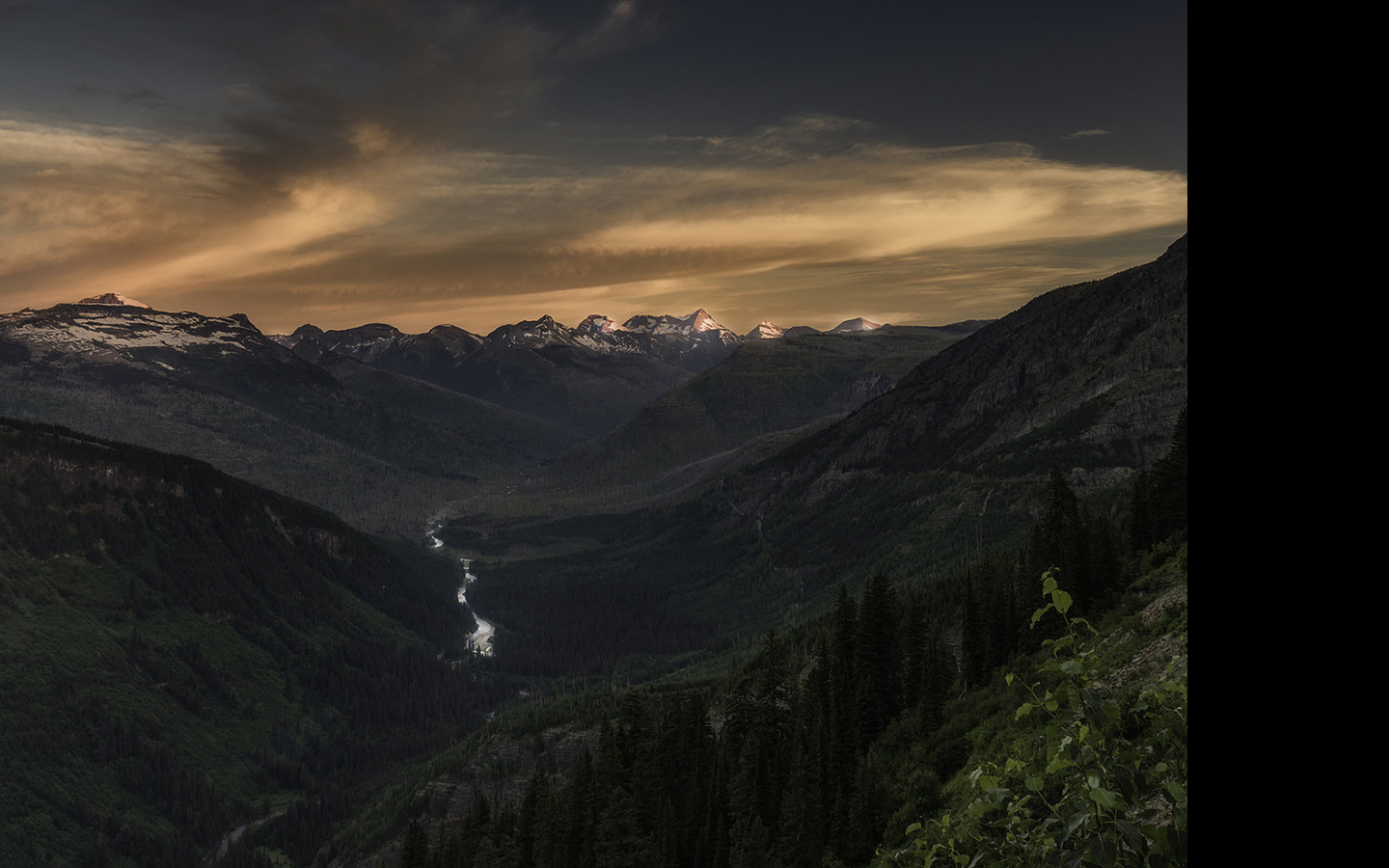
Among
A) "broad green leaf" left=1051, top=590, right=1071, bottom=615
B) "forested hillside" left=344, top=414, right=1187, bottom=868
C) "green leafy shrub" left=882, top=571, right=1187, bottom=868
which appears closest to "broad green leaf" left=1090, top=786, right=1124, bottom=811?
"green leafy shrub" left=882, top=571, right=1187, bottom=868

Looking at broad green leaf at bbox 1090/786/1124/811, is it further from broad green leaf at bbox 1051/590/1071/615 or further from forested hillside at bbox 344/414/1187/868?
forested hillside at bbox 344/414/1187/868

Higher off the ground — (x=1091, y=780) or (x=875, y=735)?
(x=1091, y=780)

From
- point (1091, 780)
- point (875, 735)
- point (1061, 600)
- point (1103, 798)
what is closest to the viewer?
point (1103, 798)

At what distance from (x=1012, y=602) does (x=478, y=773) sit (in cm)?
13478

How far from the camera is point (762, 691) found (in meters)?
74.8

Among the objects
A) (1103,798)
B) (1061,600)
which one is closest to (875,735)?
(1061,600)

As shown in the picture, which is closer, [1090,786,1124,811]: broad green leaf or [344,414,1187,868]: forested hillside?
[1090,786,1124,811]: broad green leaf

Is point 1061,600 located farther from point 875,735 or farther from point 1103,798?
point 875,735

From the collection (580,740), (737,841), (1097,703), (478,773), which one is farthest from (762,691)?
(478,773)

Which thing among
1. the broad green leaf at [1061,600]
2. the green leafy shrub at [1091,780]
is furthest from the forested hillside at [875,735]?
the broad green leaf at [1061,600]

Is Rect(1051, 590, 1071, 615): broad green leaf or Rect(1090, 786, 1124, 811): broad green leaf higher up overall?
Rect(1051, 590, 1071, 615): broad green leaf

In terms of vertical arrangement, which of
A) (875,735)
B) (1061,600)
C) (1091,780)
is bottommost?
(875,735)

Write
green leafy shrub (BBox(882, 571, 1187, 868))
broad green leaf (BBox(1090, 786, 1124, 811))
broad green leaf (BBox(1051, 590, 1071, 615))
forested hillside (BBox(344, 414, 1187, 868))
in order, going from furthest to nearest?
forested hillside (BBox(344, 414, 1187, 868))
broad green leaf (BBox(1051, 590, 1071, 615))
green leafy shrub (BBox(882, 571, 1187, 868))
broad green leaf (BBox(1090, 786, 1124, 811))
